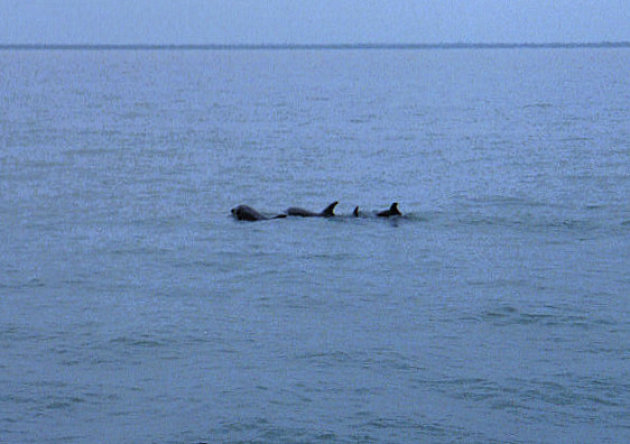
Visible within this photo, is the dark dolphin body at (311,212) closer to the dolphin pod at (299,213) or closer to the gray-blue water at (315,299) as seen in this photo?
the dolphin pod at (299,213)

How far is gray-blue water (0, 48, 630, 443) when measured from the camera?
1308cm

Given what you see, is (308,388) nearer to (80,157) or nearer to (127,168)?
(127,168)

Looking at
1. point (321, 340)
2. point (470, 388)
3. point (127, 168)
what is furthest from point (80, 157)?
point (470, 388)

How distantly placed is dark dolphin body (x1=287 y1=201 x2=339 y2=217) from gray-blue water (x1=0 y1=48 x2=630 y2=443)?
0.52 metres

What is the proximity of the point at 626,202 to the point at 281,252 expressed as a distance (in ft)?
34.3

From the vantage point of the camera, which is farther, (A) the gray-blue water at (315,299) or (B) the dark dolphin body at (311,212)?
(B) the dark dolphin body at (311,212)

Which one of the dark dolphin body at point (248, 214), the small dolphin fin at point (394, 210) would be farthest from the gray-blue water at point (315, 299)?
the small dolphin fin at point (394, 210)

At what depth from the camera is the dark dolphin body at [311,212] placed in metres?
26.2

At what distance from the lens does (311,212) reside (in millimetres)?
26750

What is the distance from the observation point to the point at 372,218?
26.1m

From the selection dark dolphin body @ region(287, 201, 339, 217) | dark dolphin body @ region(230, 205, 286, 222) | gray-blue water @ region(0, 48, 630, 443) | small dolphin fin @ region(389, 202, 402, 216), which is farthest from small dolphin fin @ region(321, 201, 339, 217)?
small dolphin fin @ region(389, 202, 402, 216)

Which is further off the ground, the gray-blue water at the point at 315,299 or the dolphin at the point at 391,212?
the dolphin at the point at 391,212

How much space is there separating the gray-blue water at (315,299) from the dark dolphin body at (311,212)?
52cm

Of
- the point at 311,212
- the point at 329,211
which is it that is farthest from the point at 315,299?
the point at 311,212
